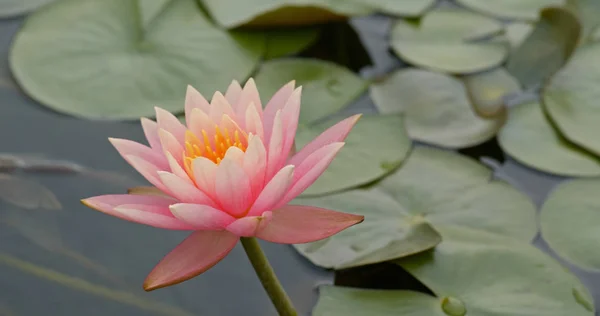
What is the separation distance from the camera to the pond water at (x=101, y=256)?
105 cm

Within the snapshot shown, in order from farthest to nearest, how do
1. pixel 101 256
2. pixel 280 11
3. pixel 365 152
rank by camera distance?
pixel 280 11, pixel 365 152, pixel 101 256

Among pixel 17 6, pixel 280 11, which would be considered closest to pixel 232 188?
pixel 280 11

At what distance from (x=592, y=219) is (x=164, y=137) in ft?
2.64

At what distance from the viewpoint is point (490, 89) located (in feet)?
4.83

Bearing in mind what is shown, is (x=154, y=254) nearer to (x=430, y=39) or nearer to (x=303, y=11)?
(x=303, y=11)

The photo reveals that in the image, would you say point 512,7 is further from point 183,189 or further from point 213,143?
point 183,189

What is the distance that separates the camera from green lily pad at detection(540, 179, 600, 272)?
3.67 feet

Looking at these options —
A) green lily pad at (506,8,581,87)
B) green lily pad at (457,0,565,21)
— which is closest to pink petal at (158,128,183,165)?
green lily pad at (506,8,581,87)

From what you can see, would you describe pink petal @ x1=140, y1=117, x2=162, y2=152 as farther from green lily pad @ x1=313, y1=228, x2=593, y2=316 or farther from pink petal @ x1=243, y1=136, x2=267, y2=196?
green lily pad @ x1=313, y1=228, x2=593, y2=316

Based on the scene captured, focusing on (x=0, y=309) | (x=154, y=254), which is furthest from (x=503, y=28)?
(x=0, y=309)

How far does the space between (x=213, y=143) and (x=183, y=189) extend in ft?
0.36

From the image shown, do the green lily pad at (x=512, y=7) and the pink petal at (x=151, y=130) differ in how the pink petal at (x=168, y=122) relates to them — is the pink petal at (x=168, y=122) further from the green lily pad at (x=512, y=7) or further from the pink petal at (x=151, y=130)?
the green lily pad at (x=512, y=7)

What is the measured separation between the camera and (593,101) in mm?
1360

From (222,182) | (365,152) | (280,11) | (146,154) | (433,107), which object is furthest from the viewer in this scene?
(280,11)
